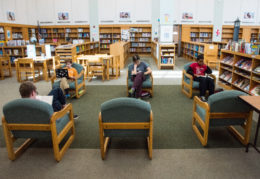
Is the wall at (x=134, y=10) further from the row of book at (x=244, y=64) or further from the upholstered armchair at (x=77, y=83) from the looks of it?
the row of book at (x=244, y=64)

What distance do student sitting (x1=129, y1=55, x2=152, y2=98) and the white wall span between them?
10.9 metres

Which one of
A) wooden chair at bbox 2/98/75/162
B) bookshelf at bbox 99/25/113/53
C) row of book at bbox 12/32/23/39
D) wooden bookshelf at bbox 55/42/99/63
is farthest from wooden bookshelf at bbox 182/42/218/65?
row of book at bbox 12/32/23/39

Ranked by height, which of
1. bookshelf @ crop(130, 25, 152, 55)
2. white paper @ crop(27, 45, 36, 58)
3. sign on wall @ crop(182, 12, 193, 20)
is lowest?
white paper @ crop(27, 45, 36, 58)

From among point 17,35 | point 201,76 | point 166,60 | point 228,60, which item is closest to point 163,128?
point 201,76

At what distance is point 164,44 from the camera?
953 cm

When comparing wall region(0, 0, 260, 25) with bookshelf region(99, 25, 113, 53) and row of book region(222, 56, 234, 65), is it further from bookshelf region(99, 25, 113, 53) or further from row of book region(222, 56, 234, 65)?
row of book region(222, 56, 234, 65)

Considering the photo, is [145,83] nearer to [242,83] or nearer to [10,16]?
[242,83]

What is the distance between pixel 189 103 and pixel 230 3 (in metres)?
13.5

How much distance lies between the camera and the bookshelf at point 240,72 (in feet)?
15.4

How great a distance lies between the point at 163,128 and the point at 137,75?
72.3 inches

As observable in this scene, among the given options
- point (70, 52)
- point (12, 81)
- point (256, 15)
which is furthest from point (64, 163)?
point (256, 15)

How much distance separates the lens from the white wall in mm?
15180

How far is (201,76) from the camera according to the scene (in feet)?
16.6

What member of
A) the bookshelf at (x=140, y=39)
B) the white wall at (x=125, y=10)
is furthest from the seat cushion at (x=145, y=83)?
the white wall at (x=125, y=10)
